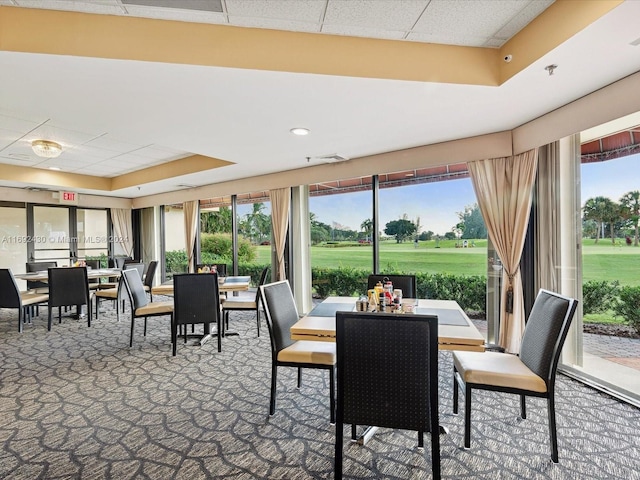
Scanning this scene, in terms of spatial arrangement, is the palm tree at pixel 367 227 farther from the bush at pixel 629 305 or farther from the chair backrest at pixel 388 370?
the chair backrest at pixel 388 370


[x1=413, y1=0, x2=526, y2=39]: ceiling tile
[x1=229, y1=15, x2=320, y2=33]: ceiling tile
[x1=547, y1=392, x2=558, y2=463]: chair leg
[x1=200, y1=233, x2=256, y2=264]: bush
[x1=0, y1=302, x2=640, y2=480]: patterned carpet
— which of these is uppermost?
[x1=229, y1=15, x2=320, y2=33]: ceiling tile

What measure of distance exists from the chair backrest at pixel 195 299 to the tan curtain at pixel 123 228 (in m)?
6.33

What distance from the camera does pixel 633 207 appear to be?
112 inches

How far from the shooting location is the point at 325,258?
587cm

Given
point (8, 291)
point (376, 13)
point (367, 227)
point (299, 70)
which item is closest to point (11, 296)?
point (8, 291)

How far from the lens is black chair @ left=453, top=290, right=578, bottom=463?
198 cm

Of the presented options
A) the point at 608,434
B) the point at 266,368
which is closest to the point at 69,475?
the point at 266,368

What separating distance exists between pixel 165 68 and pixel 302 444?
8.72ft

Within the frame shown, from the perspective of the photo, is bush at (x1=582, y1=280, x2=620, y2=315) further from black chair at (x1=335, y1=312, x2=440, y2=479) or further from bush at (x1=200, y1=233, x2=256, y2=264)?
bush at (x1=200, y1=233, x2=256, y2=264)

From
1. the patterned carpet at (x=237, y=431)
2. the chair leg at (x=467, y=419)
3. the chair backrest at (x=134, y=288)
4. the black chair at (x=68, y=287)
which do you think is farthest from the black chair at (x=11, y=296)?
the chair leg at (x=467, y=419)

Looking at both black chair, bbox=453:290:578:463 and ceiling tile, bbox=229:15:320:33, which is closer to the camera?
black chair, bbox=453:290:578:463

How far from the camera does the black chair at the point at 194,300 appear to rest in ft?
12.4

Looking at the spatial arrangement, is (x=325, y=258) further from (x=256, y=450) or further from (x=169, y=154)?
(x=256, y=450)

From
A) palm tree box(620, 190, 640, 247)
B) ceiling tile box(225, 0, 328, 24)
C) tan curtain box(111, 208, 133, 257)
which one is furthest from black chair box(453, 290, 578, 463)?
tan curtain box(111, 208, 133, 257)
